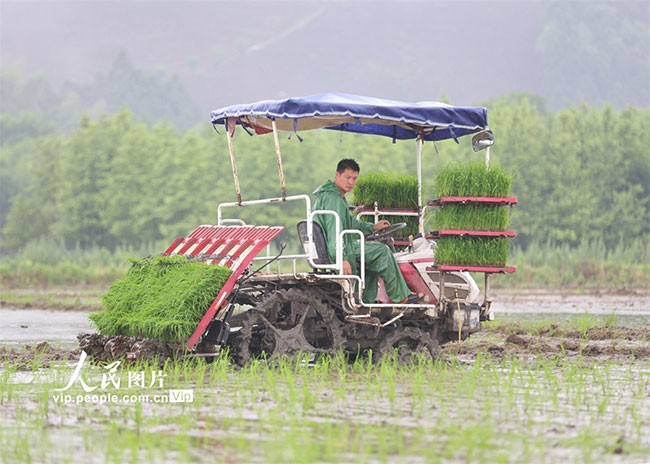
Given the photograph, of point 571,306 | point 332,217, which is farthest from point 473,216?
point 571,306

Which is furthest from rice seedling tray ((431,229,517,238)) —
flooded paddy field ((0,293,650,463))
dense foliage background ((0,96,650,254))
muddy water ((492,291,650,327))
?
dense foliage background ((0,96,650,254))

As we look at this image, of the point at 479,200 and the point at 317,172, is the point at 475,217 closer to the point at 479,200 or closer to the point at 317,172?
the point at 479,200

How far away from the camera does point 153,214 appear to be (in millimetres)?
57219

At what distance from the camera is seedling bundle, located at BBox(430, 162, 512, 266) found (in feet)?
40.1

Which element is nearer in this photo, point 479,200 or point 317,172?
point 479,200

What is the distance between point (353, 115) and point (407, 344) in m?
2.47

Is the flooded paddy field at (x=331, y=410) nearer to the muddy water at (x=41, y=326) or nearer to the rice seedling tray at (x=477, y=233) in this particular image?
the rice seedling tray at (x=477, y=233)

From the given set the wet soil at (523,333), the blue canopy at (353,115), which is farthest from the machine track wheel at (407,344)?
the blue canopy at (353,115)

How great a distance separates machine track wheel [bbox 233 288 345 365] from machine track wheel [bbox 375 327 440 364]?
0.49 m

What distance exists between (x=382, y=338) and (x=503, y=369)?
4.14 ft

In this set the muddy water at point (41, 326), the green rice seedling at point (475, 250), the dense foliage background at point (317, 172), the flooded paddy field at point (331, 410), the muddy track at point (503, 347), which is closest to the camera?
the flooded paddy field at point (331, 410)

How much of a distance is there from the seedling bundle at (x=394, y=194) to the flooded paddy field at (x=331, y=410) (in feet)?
5.29

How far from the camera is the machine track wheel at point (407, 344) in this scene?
12555 mm

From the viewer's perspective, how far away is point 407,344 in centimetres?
1273
